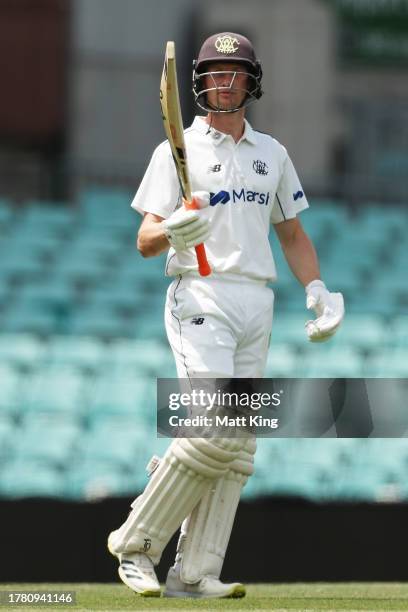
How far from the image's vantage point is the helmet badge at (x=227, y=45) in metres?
4.88

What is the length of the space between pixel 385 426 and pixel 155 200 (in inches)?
66.2

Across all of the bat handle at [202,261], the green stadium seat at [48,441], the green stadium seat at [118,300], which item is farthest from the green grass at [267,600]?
the green stadium seat at [118,300]

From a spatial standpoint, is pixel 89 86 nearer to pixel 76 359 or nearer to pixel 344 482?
pixel 76 359

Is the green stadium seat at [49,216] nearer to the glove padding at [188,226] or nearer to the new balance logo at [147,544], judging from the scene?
the new balance logo at [147,544]

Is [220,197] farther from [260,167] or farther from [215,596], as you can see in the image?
[215,596]

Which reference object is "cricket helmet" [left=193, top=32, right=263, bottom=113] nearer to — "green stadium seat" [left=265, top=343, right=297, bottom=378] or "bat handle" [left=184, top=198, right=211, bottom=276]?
"bat handle" [left=184, top=198, right=211, bottom=276]

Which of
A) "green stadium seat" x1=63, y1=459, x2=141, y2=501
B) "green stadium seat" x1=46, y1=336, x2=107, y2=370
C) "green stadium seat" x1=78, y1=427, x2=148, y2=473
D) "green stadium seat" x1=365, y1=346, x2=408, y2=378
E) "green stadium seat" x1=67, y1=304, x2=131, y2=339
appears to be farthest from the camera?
"green stadium seat" x1=67, y1=304, x2=131, y2=339

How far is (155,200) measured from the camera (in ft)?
16.2

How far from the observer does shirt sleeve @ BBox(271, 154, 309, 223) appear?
16.7 ft

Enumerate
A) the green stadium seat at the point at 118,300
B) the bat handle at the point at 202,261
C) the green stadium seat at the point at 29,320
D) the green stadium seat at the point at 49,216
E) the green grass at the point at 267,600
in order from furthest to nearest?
1. the green stadium seat at the point at 49,216
2. the green stadium seat at the point at 118,300
3. the green stadium seat at the point at 29,320
4. the bat handle at the point at 202,261
5. the green grass at the point at 267,600

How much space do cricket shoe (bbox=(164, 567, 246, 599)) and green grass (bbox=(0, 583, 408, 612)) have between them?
49 millimetres

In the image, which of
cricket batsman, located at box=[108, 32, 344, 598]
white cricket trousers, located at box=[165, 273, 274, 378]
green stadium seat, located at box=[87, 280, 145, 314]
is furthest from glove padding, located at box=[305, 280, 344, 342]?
green stadium seat, located at box=[87, 280, 145, 314]

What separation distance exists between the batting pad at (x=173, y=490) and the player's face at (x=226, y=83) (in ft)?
3.31

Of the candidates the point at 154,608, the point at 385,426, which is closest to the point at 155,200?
the point at 154,608
